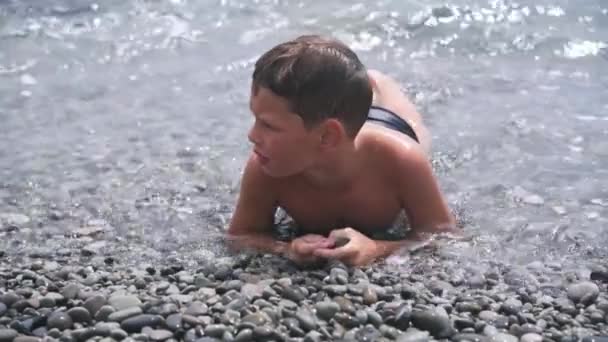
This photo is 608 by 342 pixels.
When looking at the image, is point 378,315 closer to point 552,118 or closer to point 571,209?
point 571,209

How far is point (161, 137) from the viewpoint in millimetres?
6375

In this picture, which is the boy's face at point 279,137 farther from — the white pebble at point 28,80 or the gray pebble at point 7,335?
the white pebble at point 28,80

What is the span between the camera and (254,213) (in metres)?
4.58

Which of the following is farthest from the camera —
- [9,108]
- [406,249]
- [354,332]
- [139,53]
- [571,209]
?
[139,53]

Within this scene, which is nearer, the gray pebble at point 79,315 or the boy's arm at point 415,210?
the gray pebble at point 79,315

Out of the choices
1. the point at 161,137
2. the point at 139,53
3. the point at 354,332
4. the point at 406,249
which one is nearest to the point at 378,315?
the point at 354,332

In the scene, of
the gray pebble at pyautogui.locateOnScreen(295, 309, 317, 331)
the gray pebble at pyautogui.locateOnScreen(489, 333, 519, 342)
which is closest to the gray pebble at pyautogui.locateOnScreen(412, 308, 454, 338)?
the gray pebble at pyautogui.locateOnScreen(489, 333, 519, 342)

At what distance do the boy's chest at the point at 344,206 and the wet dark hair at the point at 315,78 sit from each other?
0.49 metres

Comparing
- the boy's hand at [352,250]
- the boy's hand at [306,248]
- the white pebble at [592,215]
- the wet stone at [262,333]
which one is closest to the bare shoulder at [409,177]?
the boy's hand at [352,250]

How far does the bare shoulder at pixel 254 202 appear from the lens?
447cm

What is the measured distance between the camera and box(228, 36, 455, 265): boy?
4023 mm

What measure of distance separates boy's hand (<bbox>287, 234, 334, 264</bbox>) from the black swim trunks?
3.00 feet

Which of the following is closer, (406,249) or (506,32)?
(406,249)

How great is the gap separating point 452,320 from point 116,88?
4.71m
